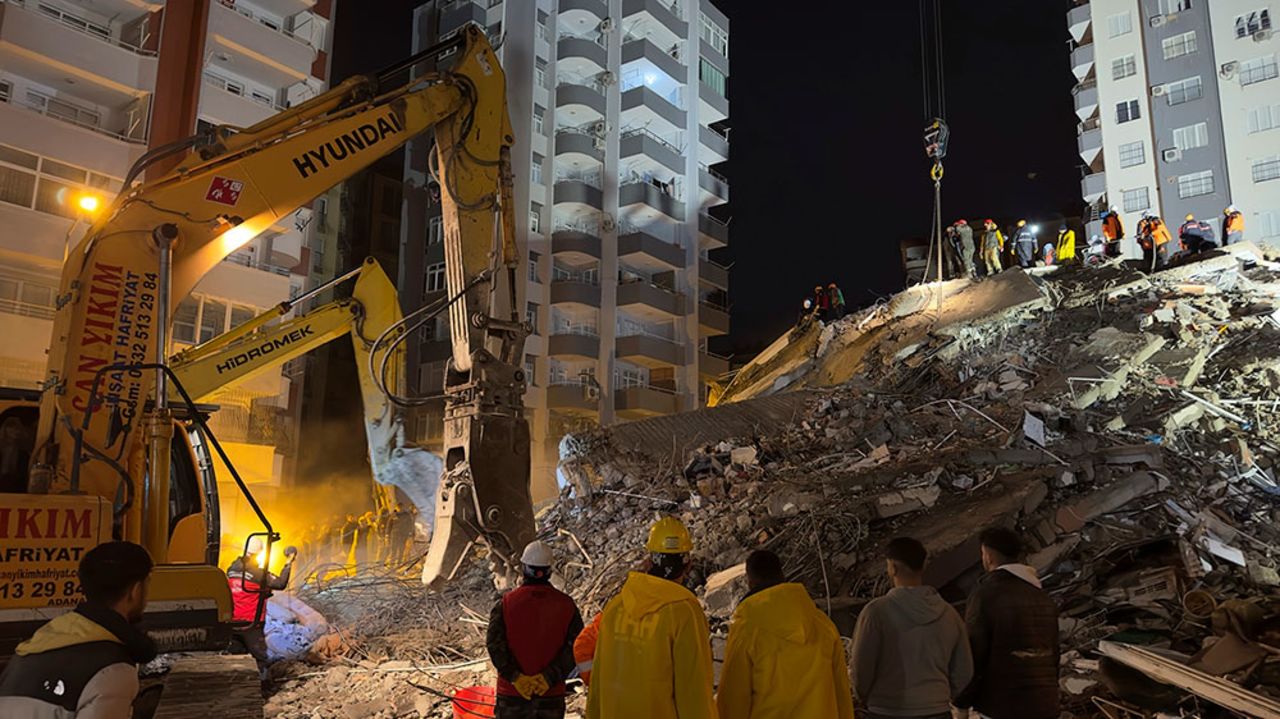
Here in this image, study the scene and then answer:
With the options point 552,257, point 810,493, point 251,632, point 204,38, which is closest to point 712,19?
point 552,257

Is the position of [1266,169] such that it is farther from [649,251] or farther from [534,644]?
[534,644]

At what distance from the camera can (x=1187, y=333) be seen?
14156mm

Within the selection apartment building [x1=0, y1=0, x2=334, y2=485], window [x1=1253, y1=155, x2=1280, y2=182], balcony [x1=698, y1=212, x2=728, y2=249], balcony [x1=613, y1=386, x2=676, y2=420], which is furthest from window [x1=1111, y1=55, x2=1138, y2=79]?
apartment building [x1=0, y1=0, x2=334, y2=485]

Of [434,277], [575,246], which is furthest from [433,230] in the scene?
[575,246]

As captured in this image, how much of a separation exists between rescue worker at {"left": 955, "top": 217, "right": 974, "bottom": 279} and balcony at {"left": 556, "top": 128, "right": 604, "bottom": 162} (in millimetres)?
16431

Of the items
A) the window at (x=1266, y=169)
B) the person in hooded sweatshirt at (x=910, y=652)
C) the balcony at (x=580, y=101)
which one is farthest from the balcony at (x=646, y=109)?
the person in hooded sweatshirt at (x=910, y=652)

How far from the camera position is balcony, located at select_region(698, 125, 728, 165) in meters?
38.9

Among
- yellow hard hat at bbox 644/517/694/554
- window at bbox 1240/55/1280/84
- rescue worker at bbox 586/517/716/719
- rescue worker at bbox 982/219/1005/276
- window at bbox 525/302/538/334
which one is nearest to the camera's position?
rescue worker at bbox 586/517/716/719

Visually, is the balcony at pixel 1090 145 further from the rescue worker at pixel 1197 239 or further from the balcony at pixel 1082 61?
the rescue worker at pixel 1197 239

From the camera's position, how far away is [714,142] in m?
39.4

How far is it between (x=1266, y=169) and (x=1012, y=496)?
30.2 meters

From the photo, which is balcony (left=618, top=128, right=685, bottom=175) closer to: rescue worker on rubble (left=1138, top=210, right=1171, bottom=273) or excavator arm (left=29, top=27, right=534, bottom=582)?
rescue worker on rubble (left=1138, top=210, right=1171, bottom=273)

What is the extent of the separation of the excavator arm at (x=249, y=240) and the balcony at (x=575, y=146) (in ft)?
82.1

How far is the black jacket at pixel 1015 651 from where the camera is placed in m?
3.79
